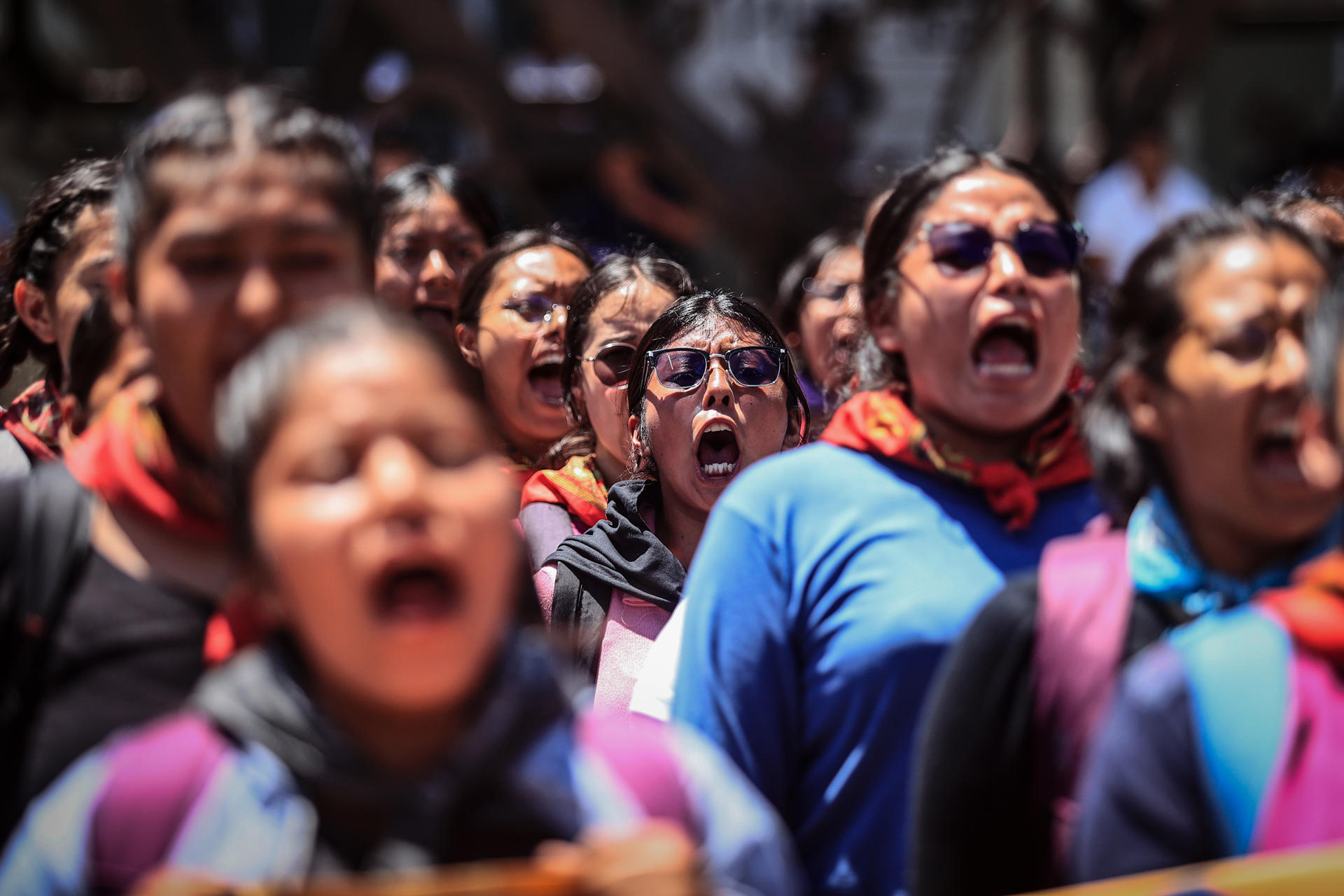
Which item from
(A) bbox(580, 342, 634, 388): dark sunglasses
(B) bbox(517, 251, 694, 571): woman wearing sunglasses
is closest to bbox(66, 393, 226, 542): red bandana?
(B) bbox(517, 251, 694, 571): woman wearing sunglasses

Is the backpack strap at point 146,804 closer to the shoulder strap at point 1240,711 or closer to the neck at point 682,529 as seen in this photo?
the shoulder strap at point 1240,711

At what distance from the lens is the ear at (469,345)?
140 inches

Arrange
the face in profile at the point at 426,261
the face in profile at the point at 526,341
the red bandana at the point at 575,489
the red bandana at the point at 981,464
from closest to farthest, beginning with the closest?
the red bandana at the point at 981,464, the red bandana at the point at 575,489, the face in profile at the point at 526,341, the face in profile at the point at 426,261

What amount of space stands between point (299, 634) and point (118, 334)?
783 mm

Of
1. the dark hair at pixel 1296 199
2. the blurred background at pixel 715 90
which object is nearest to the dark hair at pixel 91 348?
the dark hair at pixel 1296 199

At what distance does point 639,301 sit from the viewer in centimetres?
329

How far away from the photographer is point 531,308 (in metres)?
3.53

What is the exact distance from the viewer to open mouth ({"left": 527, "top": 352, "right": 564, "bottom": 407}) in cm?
357

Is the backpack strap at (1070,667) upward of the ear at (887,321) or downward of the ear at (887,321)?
downward

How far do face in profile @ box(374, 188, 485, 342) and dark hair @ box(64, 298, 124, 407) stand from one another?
1.67 meters

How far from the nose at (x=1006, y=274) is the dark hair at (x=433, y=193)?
192 cm

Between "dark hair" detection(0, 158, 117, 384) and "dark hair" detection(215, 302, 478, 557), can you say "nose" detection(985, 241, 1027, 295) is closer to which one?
"dark hair" detection(215, 302, 478, 557)

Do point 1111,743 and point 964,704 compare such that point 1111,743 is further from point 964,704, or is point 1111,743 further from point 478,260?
point 478,260

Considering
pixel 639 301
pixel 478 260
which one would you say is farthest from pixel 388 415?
pixel 478 260
